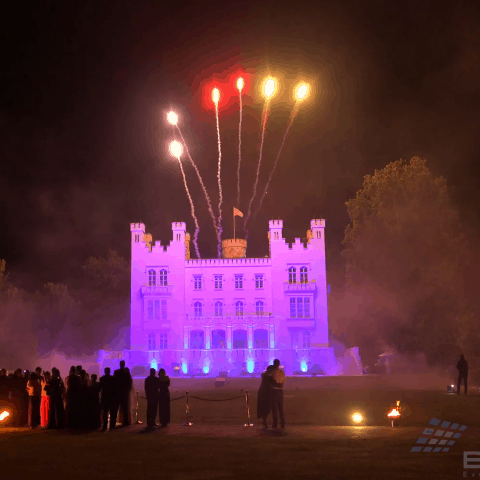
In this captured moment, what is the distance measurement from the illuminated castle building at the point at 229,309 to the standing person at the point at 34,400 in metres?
30.3

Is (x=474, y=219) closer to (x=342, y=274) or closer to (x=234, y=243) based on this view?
(x=342, y=274)

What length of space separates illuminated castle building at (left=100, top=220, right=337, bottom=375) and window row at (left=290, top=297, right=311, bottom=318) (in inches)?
3.3

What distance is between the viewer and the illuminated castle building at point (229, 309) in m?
45.7

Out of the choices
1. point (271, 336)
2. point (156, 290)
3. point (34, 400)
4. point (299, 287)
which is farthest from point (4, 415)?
point (299, 287)

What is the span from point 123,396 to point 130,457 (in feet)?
16.1

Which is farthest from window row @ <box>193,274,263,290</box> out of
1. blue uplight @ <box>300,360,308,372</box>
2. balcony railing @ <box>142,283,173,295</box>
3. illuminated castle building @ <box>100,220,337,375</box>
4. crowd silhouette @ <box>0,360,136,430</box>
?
crowd silhouette @ <box>0,360,136,430</box>

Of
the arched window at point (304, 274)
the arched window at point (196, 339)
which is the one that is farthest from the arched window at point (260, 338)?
the arched window at point (304, 274)

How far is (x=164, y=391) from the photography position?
604 inches

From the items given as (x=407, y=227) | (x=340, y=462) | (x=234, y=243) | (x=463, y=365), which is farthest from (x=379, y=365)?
(x=340, y=462)

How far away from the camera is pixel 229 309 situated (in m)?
48.9

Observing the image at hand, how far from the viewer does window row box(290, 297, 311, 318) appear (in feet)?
158

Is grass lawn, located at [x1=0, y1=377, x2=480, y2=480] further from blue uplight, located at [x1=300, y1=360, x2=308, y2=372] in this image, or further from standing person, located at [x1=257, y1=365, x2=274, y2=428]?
blue uplight, located at [x1=300, y1=360, x2=308, y2=372]

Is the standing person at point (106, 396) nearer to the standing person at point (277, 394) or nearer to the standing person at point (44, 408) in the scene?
the standing person at point (44, 408)

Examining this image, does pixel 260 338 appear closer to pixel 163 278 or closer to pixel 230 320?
pixel 230 320
